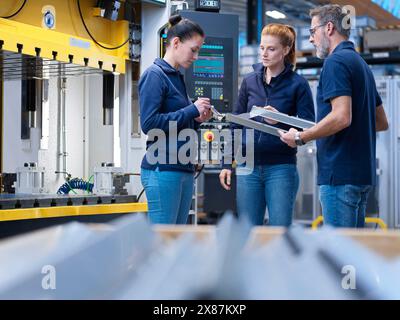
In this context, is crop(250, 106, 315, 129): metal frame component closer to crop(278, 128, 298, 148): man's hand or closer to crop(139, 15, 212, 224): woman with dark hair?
crop(278, 128, 298, 148): man's hand

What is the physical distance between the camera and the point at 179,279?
53 centimetres

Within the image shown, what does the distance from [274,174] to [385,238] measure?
1.94 m

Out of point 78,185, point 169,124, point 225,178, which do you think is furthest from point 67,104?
point 169,124

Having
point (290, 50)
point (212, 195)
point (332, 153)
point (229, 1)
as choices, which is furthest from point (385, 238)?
point (229, 1)

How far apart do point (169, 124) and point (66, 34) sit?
1085 mm

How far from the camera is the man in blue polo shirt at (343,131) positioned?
213 centimetres

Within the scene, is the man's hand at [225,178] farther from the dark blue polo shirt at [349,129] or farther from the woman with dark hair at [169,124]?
the dark blue polo shirt at [349,129]

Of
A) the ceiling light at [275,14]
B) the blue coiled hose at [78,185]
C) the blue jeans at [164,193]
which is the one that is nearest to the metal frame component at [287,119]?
the blue jeans at [164,193]

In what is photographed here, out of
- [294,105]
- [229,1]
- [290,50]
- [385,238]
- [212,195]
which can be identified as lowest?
[212,195]

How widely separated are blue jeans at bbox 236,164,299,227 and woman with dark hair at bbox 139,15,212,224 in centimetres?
23

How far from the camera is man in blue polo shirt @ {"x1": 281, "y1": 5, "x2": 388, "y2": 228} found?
213 cm

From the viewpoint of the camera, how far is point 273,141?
2541 mm

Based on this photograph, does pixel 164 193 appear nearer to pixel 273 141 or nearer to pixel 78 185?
pixel 273 141
